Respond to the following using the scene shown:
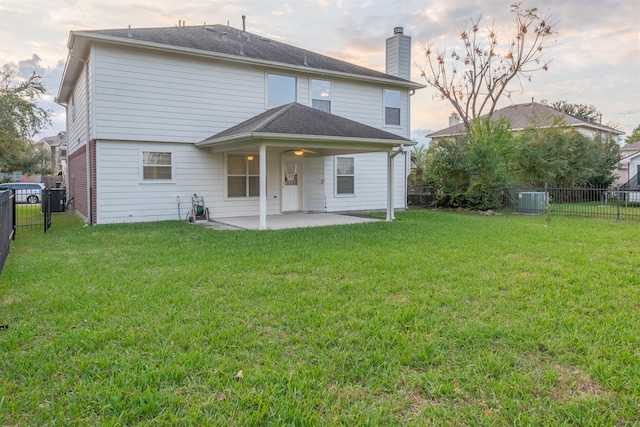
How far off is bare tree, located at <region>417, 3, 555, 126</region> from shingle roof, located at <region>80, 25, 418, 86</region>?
11.9m

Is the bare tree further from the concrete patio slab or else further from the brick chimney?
the concrete patio slab

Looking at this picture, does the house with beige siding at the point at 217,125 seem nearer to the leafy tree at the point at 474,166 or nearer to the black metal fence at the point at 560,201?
the leafy tree at the point at 474,166

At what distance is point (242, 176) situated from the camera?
13.3 meters

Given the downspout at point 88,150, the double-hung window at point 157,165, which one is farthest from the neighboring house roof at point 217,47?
the double-hung window at point 157,165

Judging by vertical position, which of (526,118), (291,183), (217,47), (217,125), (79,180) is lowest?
(291,183)

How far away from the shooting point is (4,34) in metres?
14.1

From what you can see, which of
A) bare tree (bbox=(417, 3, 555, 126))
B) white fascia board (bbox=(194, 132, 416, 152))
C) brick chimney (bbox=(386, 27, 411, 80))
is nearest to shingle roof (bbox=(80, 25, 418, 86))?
brick chimney (bbox=(386, 27, 411, 80))

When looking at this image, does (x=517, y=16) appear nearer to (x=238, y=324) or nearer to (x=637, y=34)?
(x=637, y=34)

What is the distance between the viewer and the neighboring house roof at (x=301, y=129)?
9920 millimetres

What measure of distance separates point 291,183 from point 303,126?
3911 mm

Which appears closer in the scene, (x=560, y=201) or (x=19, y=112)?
(x=19, y=112)

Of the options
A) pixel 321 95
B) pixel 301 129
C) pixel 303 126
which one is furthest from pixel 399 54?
pixel 301 129

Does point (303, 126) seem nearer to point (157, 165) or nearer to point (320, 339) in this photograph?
point (157, 165)

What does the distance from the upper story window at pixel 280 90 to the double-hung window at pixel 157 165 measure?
12.1ft
